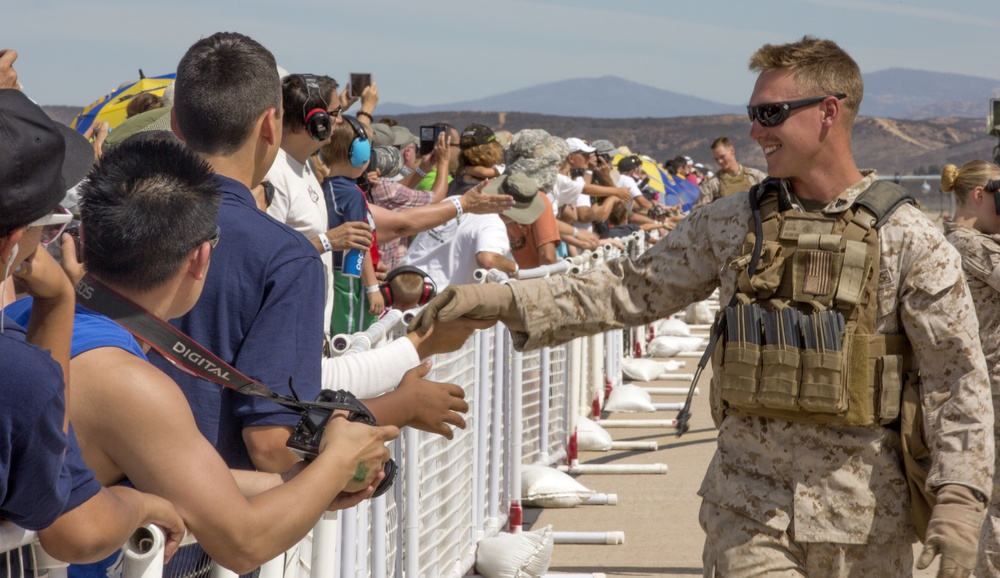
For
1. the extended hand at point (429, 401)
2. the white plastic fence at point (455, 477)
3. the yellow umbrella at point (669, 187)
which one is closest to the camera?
the extended hand at point (429, 401)

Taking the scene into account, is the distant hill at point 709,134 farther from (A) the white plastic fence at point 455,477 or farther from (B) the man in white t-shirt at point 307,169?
(B) the man in white t-shirt at point 307,169

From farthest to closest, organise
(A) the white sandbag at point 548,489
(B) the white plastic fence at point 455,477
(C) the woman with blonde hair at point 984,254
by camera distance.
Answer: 1. (A) the white sandbag at point 548,489
2. (C) the woman with blonde hair at point 984,254
3. (B) the white plastic fence at point 455,477

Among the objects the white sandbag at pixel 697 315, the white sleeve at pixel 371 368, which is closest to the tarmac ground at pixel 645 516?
the white sleeve at pixel 371 368

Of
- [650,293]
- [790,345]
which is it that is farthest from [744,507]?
[650,293]

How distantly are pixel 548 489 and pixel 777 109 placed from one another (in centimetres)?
466

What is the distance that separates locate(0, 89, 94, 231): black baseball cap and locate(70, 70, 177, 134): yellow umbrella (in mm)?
5029

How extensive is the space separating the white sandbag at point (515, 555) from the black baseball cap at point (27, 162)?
14.6ft

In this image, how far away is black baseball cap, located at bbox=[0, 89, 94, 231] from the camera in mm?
1955

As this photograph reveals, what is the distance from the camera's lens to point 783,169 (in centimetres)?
389

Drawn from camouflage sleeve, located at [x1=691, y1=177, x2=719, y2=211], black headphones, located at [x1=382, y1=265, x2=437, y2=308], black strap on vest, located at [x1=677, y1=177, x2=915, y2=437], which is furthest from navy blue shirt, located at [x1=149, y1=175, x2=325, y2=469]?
camouflage sleeve, located at [x1=691, y1=177, x2=719, y2=211]

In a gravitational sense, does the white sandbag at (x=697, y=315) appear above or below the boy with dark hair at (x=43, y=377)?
below

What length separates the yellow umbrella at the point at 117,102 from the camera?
7.08 metres

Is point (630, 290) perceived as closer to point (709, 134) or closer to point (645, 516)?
point (645, 516)

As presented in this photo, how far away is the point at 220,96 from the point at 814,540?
2.10 m
